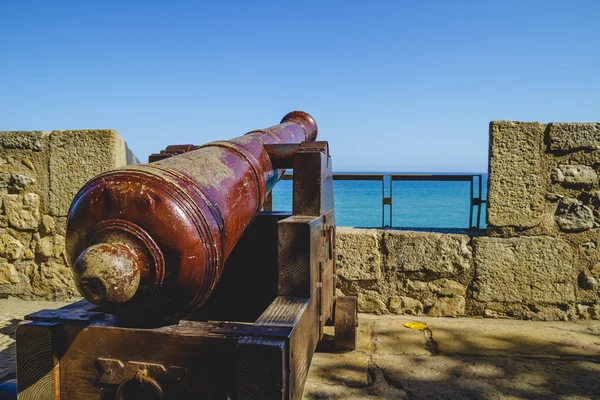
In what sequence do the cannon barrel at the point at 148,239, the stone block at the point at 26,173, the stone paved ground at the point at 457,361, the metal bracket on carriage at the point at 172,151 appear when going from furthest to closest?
the stone block at the point at 26,173, the metal bracket on carriage at the point at 172,151, the stone paved ground at the point at 457,361, the cannon barrel at the point at 148,239

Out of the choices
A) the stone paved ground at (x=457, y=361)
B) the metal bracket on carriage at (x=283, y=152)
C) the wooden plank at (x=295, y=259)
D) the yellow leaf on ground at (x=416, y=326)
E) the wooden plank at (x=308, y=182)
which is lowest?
the stone paved ground at (x=457, y=361)

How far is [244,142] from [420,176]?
231 centimetres

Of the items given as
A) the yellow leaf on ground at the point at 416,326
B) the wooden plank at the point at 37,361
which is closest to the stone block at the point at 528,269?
the yellow leaf on ground at the point at 416,326

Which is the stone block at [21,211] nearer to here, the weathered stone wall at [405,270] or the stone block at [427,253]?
the weathered stone wall at [405,270]

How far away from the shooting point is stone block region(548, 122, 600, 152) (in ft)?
11.5

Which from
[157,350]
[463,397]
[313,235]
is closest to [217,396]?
[157,350]

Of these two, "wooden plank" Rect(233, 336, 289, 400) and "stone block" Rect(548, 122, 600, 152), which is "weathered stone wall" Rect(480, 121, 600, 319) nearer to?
"stone block" Rect(548, 122, 600, 152)

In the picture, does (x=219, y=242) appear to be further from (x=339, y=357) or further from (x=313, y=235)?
(x=339, y=357)

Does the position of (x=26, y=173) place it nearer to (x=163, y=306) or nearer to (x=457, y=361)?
(x=163, y=306)

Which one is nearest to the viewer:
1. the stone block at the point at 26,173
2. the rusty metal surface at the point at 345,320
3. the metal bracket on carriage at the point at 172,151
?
the metal bracket on carriage at the point at 172,151

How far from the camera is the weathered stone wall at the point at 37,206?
4.02 meters

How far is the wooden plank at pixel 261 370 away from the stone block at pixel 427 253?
249cm

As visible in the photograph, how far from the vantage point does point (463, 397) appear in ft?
8.05

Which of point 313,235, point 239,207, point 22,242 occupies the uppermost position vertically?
point 239,207
